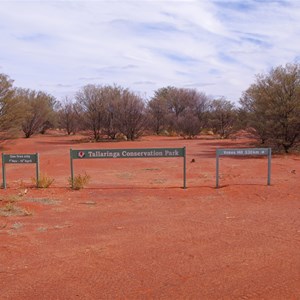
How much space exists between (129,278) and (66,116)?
54.4 meters

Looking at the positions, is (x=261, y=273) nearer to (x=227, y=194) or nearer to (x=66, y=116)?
(x=227, y=194)

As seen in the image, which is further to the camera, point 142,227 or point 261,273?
point 142,227

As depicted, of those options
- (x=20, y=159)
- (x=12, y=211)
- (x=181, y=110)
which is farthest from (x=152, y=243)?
(x=181, y=110)

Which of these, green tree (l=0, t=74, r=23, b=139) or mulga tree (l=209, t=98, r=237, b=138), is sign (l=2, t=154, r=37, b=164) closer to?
green tree (l=0, t=74, r=23, b=139)

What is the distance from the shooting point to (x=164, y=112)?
195 ft

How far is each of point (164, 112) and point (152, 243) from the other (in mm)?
52658

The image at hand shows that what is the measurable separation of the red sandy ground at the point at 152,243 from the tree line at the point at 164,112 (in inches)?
625

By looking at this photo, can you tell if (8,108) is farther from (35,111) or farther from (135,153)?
(135,153)

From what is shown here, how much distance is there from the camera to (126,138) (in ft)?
155

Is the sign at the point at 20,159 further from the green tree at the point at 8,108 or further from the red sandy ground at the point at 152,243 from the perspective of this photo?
the green tree at the point at 8,108

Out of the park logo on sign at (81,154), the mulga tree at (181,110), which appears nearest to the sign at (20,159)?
the park logo on sign at (81,154)

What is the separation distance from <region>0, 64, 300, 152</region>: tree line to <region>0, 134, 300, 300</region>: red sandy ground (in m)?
15.9

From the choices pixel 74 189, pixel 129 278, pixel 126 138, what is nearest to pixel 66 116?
pixel 126 138

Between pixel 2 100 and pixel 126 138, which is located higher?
pixel 2 100
